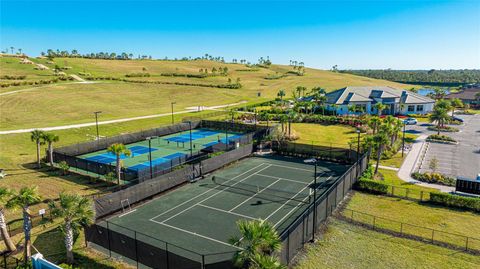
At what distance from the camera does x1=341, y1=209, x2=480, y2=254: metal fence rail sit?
75.3ft

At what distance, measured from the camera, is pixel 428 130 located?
64500 millimetres

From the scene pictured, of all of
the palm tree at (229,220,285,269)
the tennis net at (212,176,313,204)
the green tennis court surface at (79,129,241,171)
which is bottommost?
the tennis net at (212,176,313,204)

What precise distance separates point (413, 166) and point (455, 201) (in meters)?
12.8

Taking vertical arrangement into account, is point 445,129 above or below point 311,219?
above

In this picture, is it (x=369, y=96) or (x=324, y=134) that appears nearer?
(x=324, y=134)

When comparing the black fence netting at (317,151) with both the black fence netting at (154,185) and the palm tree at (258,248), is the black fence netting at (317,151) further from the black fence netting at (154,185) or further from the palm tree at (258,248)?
the palm tree at (258,248)

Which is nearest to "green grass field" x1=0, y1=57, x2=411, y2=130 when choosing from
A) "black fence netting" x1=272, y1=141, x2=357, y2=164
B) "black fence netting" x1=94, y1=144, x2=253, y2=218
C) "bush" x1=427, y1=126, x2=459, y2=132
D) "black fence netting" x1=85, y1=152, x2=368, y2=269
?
"black fence netting" x1=94, y1=144, x2=253, y2=218

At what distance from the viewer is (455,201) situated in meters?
29.1

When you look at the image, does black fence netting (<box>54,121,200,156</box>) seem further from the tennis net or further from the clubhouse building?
the clubhouse building

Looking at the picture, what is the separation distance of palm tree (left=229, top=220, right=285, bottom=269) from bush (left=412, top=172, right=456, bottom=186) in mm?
26537

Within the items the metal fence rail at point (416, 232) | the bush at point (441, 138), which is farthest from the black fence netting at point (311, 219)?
the bush at point (441, 138)

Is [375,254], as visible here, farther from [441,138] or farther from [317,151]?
[441,138]

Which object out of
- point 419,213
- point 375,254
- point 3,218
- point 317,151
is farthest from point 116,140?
point 419,213

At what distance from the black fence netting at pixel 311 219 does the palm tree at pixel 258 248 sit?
10.3ft
